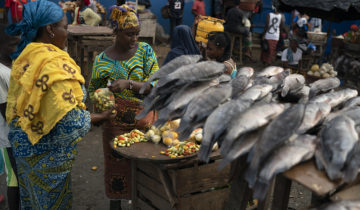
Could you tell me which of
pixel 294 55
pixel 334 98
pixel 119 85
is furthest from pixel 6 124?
pixel 294 55

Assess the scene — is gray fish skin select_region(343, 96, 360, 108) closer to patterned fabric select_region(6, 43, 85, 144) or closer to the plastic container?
patterned fabric select_region(6, 43, 85, 144)

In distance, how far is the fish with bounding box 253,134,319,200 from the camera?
5.15ft

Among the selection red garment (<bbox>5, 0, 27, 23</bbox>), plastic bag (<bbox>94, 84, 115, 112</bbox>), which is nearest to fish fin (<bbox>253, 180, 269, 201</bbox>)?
plastic bag (<bbox>94, 84, 115, 112</bbox>)

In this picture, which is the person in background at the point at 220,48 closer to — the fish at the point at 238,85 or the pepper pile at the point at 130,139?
the pepper pile at the point at 130,139

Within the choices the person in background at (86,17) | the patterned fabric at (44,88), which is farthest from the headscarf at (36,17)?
the person in background at (86,17)

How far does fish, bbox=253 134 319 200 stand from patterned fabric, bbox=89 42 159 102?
212cm

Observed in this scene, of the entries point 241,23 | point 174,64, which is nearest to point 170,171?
point 174,64

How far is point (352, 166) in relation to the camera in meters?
1.54

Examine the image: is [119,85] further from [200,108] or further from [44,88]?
[200,108]

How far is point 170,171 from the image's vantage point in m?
2.97

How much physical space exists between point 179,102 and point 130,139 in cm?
133

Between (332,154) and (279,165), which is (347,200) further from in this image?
(279,165)

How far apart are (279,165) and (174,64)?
3.34ft

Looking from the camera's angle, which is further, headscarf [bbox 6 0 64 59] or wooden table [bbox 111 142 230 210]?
wooden table [bbox 111 142 230 210]
